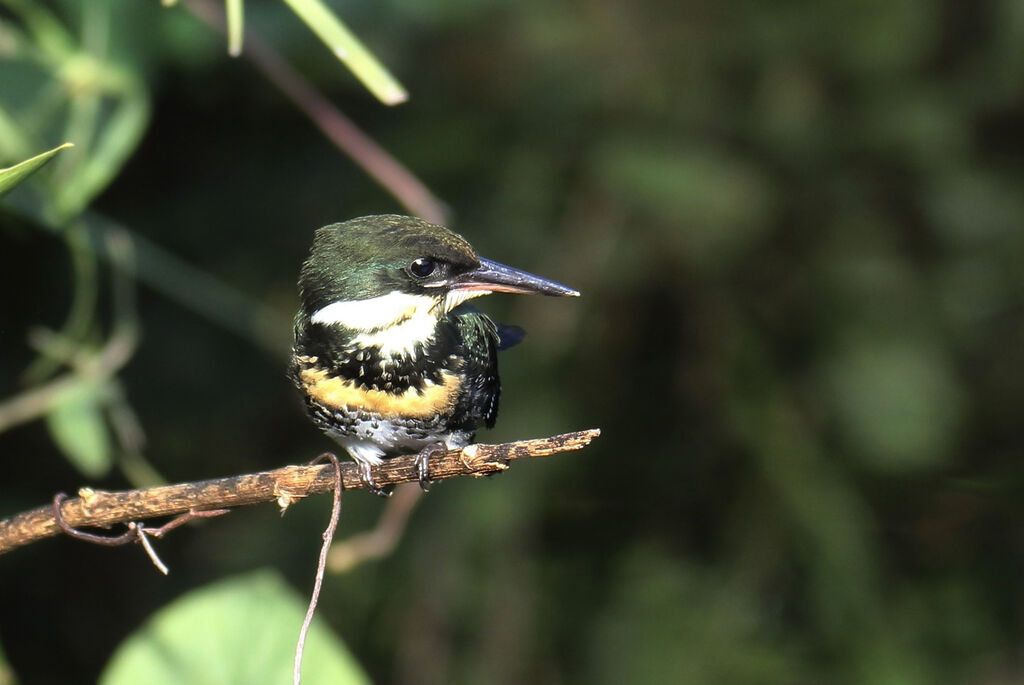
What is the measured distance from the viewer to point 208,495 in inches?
64.2

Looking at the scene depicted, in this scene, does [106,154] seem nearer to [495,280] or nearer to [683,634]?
[495,280]

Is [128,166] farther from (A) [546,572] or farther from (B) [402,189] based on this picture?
(A) [546,572]

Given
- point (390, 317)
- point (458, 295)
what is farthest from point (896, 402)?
point (390, 317)

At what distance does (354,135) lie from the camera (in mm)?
2955

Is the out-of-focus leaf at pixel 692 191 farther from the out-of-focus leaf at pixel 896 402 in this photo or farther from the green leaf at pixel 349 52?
the green leaf at pixel 349 52

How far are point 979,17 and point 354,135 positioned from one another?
2384 millimetres

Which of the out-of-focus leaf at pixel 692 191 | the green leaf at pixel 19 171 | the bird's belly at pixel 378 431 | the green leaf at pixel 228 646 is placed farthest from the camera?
the out-of-focus leaf at pixel 692 191

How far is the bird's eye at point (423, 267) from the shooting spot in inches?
87.8

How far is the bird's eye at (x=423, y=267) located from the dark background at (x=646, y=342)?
155cm

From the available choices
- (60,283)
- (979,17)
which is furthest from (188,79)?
(979,17)

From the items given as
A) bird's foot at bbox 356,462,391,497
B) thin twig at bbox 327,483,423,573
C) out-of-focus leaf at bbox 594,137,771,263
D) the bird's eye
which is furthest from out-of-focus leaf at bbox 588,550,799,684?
bird's foot at bbox 356,462,391,497

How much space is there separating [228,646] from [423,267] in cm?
71

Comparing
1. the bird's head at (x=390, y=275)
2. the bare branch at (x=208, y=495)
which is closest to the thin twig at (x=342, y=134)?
the bird's head at (x=390, y=275)

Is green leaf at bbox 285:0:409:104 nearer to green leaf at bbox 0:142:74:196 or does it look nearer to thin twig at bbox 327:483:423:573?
green leaf at bbox 0:142:74:196
